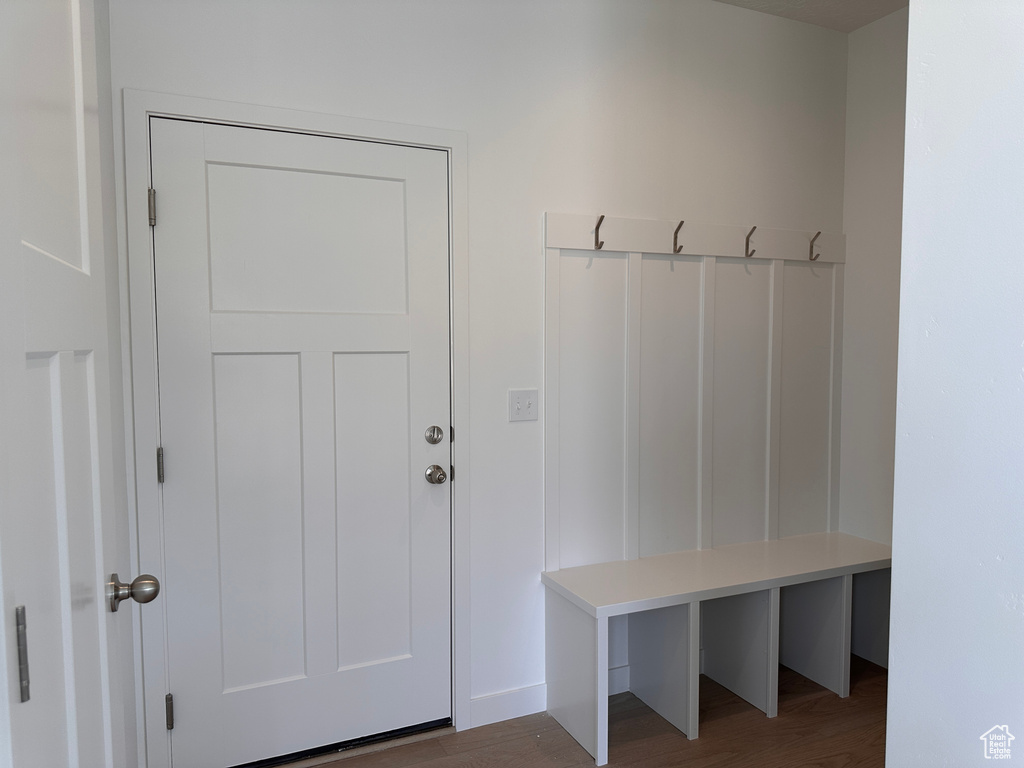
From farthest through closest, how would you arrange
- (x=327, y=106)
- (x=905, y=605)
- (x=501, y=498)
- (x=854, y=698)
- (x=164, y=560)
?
(x=854, y=698) < (x=501, y=498) < (x=327, y=106) < (x=164, y=560) < (x=905, y=605)

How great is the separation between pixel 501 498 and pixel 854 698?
5.12 ft

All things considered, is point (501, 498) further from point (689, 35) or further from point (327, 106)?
point (689, 35)

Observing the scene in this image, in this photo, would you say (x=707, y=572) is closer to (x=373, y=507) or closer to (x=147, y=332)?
(x=373, y=507)

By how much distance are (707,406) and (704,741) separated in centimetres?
121

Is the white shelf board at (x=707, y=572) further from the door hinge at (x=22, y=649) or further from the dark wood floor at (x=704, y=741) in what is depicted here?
the door hinge at (x=22, y=649)

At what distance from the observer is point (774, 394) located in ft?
9.45

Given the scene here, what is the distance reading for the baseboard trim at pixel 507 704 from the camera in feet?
7.79

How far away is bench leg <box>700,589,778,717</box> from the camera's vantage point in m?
2.45

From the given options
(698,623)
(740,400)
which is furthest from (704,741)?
(740,400)

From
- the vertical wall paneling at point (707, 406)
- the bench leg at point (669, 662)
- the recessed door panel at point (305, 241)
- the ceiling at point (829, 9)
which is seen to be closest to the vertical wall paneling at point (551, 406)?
the bench leg at point (669, 662)

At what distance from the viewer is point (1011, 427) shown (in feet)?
A: 2.39

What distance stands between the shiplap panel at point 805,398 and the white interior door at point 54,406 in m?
2.60

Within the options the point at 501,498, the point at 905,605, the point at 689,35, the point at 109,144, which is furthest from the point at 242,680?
the point at 689,35

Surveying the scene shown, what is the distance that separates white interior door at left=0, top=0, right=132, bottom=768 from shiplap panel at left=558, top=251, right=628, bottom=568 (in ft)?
5.40
